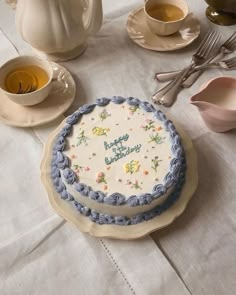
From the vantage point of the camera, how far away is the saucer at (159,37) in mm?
818

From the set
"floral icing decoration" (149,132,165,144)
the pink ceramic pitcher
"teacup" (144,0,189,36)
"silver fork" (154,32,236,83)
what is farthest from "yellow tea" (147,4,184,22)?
"floral icing decoration" (149,132,165,144)

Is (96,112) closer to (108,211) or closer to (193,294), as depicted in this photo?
(108,211)

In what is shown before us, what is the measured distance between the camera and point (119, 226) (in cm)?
57

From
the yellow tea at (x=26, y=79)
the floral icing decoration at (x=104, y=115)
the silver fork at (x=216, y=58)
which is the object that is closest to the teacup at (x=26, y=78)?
the yellow tea at (x=26, y=79)

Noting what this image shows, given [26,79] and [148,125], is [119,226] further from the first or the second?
[26,79]

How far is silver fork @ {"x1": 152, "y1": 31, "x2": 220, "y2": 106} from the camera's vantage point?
0.74 m

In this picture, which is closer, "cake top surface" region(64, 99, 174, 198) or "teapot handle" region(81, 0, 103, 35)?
"cake top surface" region(64, 99, 174, 198)

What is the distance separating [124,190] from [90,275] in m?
0.12

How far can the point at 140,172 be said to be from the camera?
1.90ft

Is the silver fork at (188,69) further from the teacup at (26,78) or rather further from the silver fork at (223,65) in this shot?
the teacup at (26,78)

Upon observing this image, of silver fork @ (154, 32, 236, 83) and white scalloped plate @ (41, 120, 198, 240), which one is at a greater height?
silver fork @ (154, 32, 236, 83)

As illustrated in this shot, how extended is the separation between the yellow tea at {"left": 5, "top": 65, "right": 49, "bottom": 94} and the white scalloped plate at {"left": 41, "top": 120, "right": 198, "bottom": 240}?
0.45ft

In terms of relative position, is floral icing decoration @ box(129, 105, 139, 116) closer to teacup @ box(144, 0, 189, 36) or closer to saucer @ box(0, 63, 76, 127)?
saucer @ box(0, 63, 76, 127)

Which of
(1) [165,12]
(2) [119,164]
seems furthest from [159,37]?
(2) [119,164]
